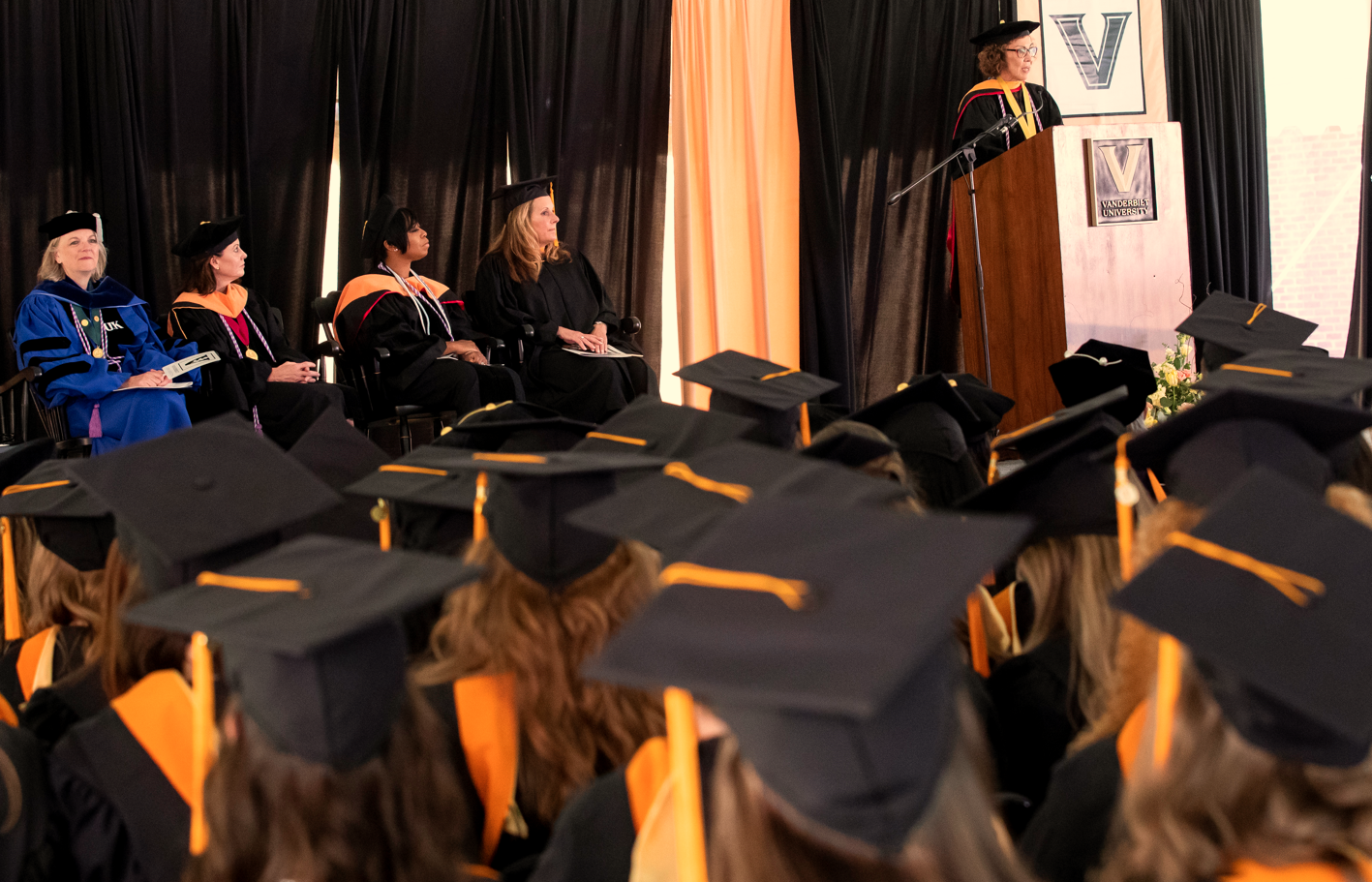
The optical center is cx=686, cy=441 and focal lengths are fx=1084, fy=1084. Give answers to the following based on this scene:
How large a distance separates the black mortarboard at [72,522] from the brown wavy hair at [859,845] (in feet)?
4.62

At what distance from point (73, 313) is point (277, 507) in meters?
3.61

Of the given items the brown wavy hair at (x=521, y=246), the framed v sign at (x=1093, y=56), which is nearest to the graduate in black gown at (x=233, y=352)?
the brown wavy hair at (x=521, y=246)

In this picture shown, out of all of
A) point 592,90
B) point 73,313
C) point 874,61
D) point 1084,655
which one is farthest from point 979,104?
point 1084,655

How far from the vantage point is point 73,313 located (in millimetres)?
4477

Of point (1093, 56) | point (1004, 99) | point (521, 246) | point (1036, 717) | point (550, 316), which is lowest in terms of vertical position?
point (1036, 717)

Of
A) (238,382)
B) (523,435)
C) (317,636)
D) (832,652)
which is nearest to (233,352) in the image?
(238,382)

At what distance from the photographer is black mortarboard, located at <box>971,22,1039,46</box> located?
560 cm

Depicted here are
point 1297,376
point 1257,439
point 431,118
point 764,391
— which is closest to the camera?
point 1257,439

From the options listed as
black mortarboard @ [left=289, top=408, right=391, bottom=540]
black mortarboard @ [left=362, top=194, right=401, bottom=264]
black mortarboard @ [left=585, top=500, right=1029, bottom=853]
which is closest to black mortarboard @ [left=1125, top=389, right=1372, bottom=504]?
black mortarboard @ [left=585, top=500, right=1029, bottom=853]

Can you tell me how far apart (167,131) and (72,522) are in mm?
4377

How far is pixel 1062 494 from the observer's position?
5.48 feet

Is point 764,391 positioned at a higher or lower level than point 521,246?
lower

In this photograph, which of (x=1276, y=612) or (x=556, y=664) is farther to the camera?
(x=556, y=664)

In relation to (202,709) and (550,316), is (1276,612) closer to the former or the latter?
(202,709)
